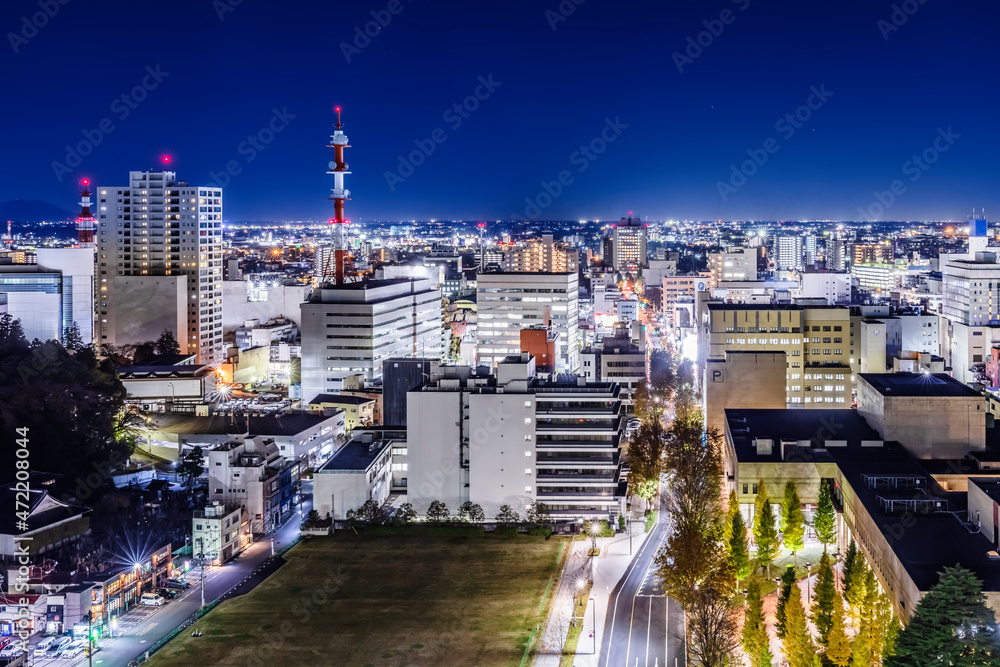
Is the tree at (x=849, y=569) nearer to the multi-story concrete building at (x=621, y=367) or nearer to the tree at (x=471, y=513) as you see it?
the tree at (x=471, y=513)

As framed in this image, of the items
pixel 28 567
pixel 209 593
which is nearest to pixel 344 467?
pixel 209 593

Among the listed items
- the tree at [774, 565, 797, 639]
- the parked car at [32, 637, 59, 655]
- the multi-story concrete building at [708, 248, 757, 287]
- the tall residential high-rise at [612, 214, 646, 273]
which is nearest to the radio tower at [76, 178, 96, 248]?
the parked car at [32, 637, 59, 655]

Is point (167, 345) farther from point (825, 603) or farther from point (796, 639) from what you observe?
point (796, 639)

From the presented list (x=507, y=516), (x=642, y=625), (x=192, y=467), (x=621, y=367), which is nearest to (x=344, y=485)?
(x=507, y=516)

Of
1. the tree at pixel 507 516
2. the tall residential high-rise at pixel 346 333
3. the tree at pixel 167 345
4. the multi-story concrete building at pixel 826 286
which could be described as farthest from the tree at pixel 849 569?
the multi-story concrete building at pixel 826 286

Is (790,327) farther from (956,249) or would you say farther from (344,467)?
(956,249)

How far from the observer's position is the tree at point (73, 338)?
27.7m

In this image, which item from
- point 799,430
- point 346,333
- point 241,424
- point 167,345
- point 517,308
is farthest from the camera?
point 517,308

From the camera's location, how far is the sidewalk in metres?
14.7

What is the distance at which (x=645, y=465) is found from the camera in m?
22.3

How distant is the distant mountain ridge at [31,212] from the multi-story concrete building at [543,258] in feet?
124

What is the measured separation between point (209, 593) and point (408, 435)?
225 inches

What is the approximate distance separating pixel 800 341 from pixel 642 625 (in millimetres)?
16703

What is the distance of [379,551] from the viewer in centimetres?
1972
